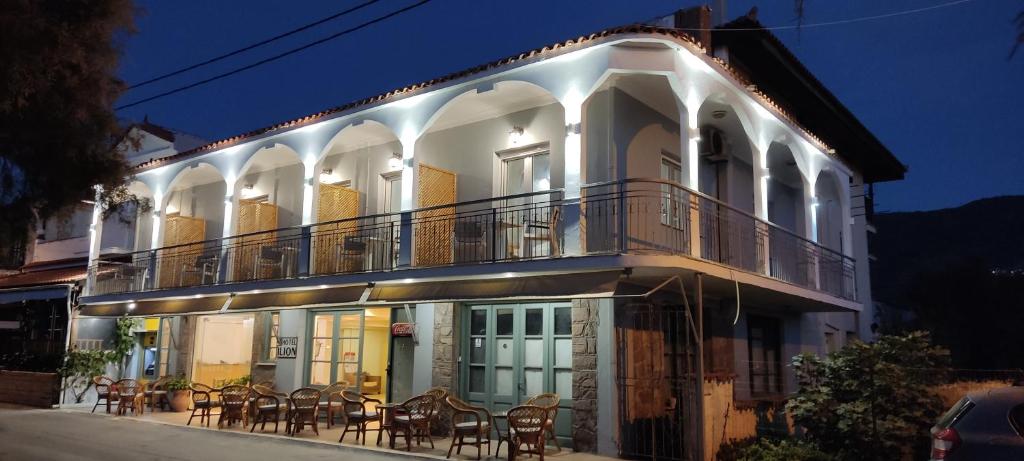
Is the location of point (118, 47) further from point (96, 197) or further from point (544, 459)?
point (544, 459)

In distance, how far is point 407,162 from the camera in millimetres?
13797

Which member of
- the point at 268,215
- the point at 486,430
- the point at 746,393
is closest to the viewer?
the point at 486,430

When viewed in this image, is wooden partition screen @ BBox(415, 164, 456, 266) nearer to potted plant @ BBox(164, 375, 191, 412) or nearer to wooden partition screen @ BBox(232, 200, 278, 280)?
wooden partition screen @ BBox(232, 200, 278, 280)

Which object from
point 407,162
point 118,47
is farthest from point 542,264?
point 118,47

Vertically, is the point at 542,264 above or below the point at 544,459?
above

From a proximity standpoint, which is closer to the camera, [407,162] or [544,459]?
[544,459]

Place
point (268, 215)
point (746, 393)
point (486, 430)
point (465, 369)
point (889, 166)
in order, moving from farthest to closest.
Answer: point (889, 166) < point (268, 215) < point (746, 393) < point (465, 369) < point (486, 430)

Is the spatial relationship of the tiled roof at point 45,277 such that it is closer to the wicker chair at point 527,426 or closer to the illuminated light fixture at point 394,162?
the illuminated light fixture at point 394,162

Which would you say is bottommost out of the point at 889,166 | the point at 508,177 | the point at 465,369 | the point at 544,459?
the point at 544,459

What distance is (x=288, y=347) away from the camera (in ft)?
53.4

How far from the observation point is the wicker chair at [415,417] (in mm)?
11922

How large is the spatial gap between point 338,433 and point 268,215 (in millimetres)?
6283

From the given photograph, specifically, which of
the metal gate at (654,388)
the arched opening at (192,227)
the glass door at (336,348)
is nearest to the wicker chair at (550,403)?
the metal gate at (654,388)

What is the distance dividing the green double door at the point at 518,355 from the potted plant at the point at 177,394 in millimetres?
8084
